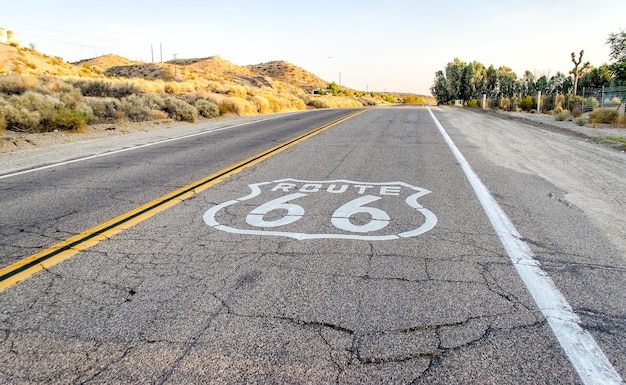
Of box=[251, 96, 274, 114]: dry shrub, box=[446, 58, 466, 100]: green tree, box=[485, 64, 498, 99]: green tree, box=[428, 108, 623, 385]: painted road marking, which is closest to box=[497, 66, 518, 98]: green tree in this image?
box=[485, 64, 498, 99]: green tree

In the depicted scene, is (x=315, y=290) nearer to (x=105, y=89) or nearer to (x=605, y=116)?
(x=605, y=116)

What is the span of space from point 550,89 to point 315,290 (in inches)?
3664

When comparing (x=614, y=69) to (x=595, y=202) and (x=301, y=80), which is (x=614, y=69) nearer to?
(x=595, y=202)

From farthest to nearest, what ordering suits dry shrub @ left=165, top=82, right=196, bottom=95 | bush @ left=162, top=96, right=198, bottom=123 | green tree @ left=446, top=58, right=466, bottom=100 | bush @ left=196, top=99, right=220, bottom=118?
green tree @ left=446, top=58, right=466, bottom=100 < dry shrub @ left=165, top=82, right=196, bottom=95 < bush @ left=196, top=99, right=220, bottom=118 < bush @ left=162, top=96, right=198, bottom=123

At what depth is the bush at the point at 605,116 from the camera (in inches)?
835

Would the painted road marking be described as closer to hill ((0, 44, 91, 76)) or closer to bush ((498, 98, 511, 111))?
bush ((498, 98, 511, 111))

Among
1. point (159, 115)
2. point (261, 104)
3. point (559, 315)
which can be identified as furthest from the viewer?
point (261, 104)

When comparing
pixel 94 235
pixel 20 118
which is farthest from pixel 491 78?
pixel 94 235

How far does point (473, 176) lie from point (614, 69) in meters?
22.1

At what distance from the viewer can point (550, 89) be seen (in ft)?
273

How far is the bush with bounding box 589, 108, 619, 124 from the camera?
21203 mm

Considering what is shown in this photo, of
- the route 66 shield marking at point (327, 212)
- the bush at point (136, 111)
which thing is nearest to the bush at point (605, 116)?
the route 66 shield marking at point (327, 212)

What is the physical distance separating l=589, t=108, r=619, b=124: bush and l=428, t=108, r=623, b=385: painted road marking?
20188 millimetres

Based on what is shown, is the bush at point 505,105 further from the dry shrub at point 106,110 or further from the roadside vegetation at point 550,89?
the dry shrub at point 106,110
